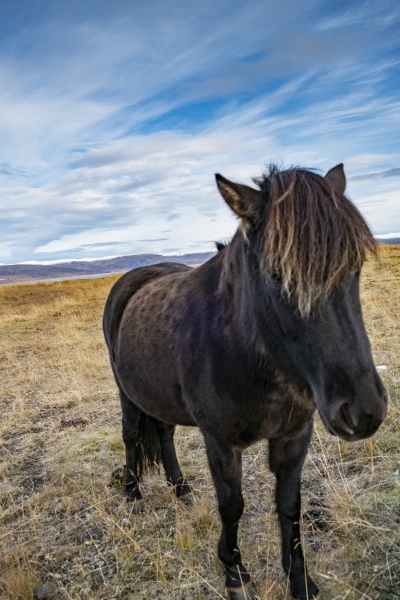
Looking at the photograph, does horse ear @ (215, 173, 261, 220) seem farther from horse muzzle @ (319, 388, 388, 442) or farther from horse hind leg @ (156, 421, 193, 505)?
horse hind leg @ (156, 421, 193, 505)

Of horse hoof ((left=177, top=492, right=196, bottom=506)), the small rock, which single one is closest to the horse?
horse hoof ((left=177, top=492, right=196, bottom=506))

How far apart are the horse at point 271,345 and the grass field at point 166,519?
0.32 metres

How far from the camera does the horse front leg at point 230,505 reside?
8.35 ft

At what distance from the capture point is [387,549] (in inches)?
107

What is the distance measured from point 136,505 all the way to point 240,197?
320cm

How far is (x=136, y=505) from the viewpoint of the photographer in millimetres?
3904

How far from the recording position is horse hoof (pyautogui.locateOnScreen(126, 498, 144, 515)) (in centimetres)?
385

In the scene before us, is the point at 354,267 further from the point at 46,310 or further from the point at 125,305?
the point at 46,310

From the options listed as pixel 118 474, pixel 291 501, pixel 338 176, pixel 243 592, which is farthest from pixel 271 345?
pixel 118 474

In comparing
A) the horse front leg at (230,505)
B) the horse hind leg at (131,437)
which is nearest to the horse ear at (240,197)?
the horse front leg at (230,505)

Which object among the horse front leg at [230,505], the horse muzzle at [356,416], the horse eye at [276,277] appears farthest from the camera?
the horse front leg at [230,505]

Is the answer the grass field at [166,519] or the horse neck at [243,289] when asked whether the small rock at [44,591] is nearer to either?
the grass field at [166,519]

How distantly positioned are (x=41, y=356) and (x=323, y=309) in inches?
398

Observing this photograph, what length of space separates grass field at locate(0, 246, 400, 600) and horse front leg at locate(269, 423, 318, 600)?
4.3 inches
